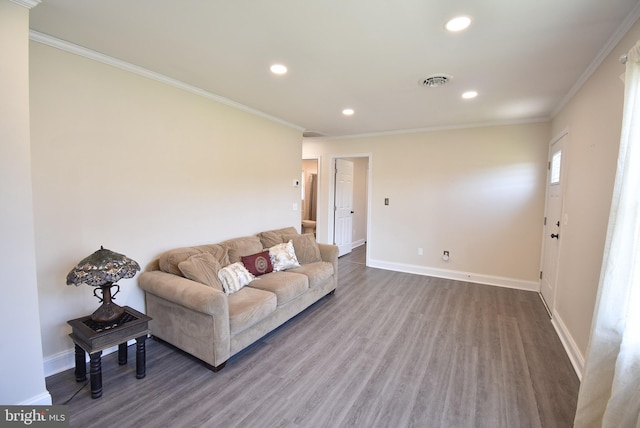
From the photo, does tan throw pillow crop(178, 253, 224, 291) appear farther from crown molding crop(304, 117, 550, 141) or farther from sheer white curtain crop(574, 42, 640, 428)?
crown molding crop(304, 117, 550, 141)

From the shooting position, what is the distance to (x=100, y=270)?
6.34 ft

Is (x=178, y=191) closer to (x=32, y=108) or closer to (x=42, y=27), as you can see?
(x=32, y=108)

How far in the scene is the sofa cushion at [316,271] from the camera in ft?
11.0

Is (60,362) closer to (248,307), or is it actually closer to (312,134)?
(248,307)

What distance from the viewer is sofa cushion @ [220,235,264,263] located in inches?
130

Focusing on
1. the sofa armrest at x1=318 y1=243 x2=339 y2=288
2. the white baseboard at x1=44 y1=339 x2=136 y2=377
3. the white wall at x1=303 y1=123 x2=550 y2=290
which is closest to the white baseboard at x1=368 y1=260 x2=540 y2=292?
the white wall at x1=303 y1=123 x2=550 y2=290

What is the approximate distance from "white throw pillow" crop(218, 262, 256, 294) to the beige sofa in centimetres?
3

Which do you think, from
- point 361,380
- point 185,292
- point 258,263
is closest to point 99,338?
point 185,292

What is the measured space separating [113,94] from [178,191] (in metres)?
1.01

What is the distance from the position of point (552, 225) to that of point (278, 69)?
3.81 meters

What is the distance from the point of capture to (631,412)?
4.40ft

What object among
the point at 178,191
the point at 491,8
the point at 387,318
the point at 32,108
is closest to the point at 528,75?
the point at 491,8

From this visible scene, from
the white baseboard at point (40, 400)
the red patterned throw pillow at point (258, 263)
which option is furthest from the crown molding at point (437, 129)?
the white baseboard at point (40, 400)

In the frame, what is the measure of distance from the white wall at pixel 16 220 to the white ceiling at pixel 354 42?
0.37m
